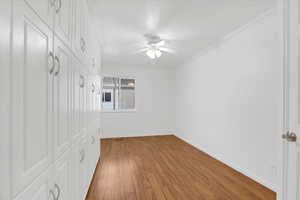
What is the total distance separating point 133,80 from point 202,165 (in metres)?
3.49

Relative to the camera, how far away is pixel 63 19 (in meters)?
1.01

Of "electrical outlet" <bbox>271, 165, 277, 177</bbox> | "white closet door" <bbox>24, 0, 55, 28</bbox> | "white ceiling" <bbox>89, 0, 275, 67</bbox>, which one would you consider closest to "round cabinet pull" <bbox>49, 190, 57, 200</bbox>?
"white closet door" <bbox>24, 0, 55, 28</bbox>

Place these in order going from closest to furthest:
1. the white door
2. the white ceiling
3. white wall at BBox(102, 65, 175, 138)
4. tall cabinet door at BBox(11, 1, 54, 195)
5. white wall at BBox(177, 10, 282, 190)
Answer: tall cabinet door at BBox(11, 1, 54, 195) → the white door → the white ceiling → white wall at BBox(177, 10, 282, 190) → white wall at BBox(102, 65, 175, 138)

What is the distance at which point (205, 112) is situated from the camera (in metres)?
3.42

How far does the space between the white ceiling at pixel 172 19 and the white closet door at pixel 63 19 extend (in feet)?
2.63

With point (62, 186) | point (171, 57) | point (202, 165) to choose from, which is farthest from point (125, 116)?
point (62, 186)

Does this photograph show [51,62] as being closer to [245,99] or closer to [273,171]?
[245,99]

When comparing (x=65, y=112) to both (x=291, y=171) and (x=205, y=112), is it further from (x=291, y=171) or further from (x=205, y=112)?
(x=205, y=112)

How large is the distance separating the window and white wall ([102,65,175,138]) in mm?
215

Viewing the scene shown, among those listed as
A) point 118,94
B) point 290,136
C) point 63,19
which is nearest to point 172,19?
point 63,19

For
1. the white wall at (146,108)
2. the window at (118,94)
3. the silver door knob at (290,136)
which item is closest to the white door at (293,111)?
the silver door knob at (290,136)

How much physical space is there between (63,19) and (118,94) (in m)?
3.99

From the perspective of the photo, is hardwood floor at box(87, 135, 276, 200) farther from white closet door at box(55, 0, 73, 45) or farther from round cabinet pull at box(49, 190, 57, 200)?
white closet door at box(55, 0, 73, 45)

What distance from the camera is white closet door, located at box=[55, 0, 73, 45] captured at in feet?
2.99
